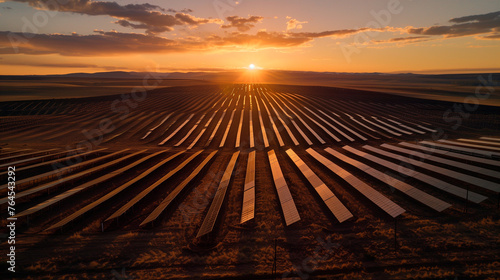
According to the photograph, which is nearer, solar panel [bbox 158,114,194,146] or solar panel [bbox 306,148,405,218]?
solar panel [bbox 306,148,405,218]

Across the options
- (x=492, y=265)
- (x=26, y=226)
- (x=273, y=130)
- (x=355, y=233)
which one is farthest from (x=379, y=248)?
(x=273, y=130)

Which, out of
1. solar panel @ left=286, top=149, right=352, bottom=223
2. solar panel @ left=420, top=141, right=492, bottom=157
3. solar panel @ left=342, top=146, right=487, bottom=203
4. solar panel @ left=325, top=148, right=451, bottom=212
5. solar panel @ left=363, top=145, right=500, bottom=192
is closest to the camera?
solar panel @ left=286, top=149, right=352, bottom=223

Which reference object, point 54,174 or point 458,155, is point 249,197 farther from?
point 458,155

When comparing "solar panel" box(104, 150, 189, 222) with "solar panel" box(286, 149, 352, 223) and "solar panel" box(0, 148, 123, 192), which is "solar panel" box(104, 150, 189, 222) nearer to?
"solar panel" box(0, 148, 123, 192)

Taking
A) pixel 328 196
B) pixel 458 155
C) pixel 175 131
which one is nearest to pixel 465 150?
pixel 458 155

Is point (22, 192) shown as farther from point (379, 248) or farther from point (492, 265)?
point (492, 265)

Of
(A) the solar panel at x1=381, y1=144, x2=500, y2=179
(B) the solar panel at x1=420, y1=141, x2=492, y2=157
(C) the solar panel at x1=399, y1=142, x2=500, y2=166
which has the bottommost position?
(A) the solar panel at x1=381, y1=144, x2=500, y2=179

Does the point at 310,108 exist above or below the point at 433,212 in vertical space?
above

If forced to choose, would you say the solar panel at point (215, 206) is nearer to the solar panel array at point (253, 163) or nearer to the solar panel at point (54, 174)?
the solar panel array at point (253, 163)

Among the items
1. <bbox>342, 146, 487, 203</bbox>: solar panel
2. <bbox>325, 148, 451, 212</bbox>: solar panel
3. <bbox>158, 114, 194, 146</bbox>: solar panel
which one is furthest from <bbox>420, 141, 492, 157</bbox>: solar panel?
<bbox>158, 114, 194, 146</bbox>: solar panel

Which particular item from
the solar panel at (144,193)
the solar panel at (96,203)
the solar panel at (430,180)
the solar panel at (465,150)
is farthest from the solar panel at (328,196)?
the solar panel at (465,150)

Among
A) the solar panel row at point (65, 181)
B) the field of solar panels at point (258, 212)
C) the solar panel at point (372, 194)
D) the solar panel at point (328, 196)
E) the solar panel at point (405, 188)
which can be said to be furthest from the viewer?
the solar panel row at point (65, 181)
